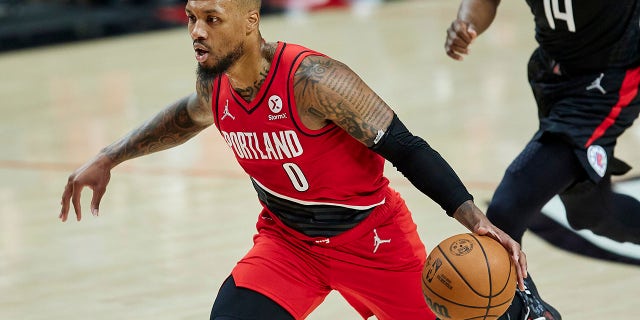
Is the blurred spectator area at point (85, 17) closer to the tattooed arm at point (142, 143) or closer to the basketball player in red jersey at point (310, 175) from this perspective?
the tattooed arm at point (142, 143)

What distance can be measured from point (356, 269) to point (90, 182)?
108 cm

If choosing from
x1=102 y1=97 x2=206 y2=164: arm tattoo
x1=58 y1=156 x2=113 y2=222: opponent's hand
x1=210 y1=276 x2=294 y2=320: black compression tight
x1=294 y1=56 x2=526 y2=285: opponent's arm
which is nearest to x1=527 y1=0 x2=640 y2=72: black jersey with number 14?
x1=294 y1=56 x2=526 y2=285: opponent's arm

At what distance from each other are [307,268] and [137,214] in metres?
3.26

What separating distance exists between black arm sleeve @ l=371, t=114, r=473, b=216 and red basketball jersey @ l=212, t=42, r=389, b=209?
0.22 meters

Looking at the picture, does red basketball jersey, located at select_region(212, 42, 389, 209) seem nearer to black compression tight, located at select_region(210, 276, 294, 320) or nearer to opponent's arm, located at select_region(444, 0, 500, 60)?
black compression tight, located at select_region(210, 276, 294, 320)

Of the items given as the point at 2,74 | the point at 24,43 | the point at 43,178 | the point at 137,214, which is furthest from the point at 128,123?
the point at 24,43

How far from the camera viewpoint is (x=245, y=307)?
3885mm

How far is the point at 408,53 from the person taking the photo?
1288cm

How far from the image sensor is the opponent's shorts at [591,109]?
4543 millimetres

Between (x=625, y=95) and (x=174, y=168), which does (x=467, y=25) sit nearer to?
(x=625, y=95)

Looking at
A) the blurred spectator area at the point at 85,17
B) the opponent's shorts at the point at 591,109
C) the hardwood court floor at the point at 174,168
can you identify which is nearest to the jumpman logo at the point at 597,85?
the opponent's shorts at the point at 591,109

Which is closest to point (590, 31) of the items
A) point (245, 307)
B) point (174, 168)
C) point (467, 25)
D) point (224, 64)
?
point (467, 25)

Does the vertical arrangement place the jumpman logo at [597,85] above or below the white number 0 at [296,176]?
below

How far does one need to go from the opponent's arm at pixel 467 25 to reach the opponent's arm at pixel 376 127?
102cm
